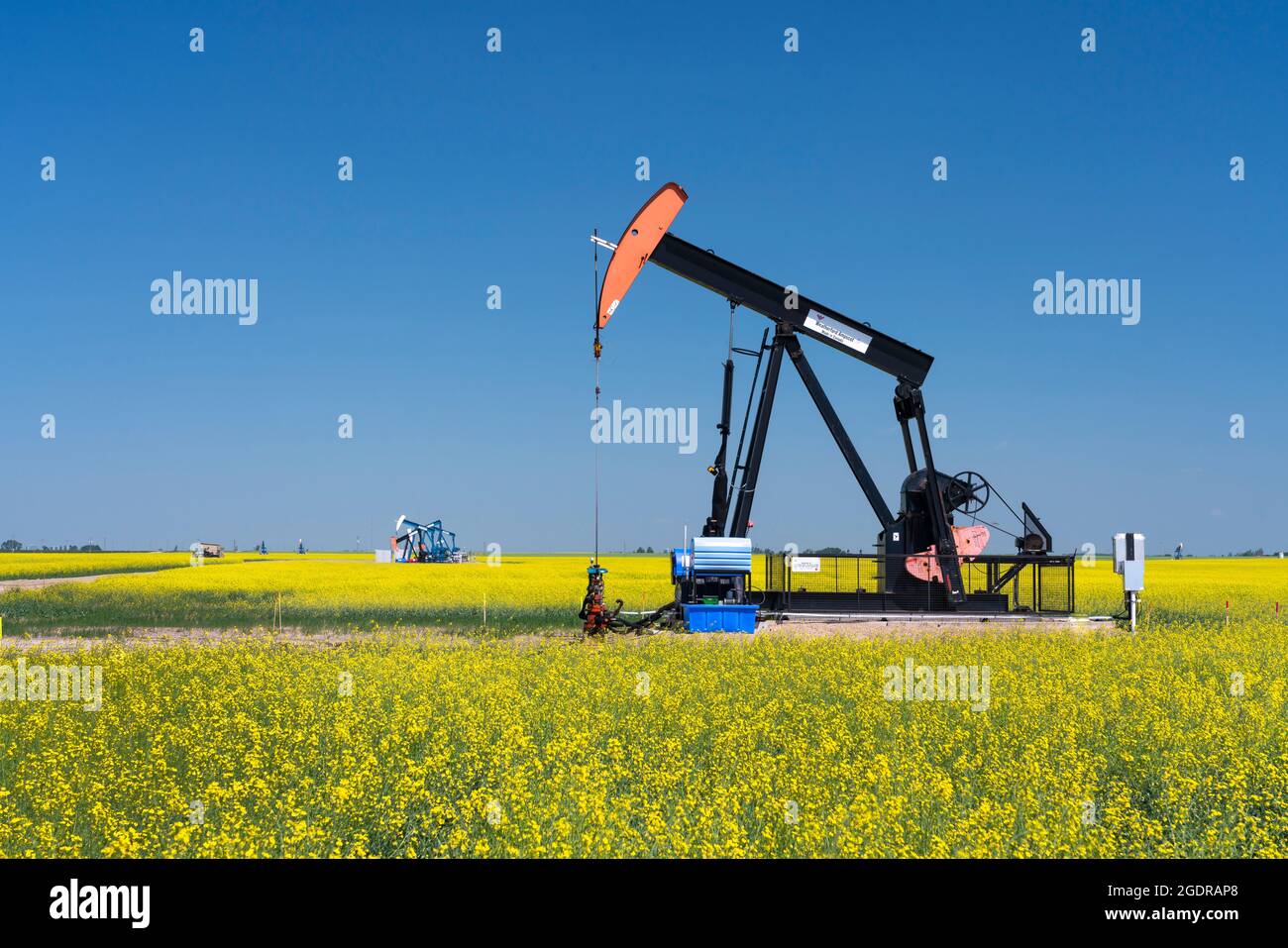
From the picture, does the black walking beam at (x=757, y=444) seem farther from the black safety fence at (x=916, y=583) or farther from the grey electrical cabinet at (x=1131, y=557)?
the grey electrical cabinet at (x=1131, y=557)

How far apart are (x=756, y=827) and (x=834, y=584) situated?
649 inches

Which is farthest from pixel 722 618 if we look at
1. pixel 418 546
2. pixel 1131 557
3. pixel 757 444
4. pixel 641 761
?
pixel 418 546

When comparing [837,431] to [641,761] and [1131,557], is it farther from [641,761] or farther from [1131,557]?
[641,761]

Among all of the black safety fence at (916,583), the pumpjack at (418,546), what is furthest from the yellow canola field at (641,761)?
the pumpjack at (418,546)

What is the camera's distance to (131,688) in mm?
10117

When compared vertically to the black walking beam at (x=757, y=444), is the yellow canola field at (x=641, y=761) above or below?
below

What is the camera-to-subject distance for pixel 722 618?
18250 mm

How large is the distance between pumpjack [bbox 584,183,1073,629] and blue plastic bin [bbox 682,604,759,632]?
0.52 meters

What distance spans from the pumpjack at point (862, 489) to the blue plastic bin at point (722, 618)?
52 cm

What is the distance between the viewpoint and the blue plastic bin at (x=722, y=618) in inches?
716

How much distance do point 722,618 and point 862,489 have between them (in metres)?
4.83

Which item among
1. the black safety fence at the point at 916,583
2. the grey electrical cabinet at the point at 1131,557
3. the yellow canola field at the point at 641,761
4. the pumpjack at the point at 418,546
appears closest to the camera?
the yellow canola field at the point at 641,761
